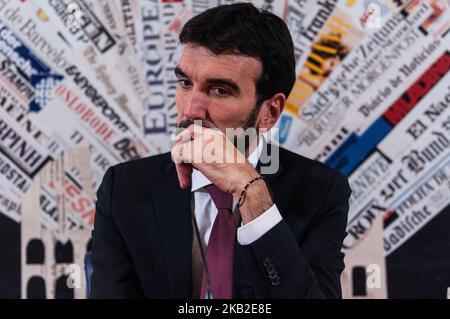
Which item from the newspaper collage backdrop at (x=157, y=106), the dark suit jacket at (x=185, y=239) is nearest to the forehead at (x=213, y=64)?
the dark suit jacket at (x=185, y=239)

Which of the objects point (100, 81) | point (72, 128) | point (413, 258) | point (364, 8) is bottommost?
point (413, 258)

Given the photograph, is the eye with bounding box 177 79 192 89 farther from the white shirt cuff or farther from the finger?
the white shirt cuff

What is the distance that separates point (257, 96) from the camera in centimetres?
149

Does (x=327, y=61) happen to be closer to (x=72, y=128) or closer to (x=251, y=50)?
(x=251, y=50)

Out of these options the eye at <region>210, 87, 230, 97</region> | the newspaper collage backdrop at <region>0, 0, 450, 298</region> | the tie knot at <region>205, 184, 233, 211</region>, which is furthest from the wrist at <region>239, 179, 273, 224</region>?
the newspaper collage backdrop at <region>0, 0, 450, 298</region>

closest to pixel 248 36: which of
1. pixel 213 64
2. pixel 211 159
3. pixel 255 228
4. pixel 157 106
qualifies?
pixel 213 64

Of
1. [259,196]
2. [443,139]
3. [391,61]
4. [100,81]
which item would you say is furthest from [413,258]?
[100,81]

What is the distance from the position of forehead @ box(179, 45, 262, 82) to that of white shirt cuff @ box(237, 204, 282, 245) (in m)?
0.33

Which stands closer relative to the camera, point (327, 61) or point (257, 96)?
point (257, 96)

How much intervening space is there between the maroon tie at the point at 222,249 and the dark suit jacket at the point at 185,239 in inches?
0.7

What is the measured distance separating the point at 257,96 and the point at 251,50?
12 centimetres

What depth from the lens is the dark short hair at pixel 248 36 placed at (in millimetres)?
1405

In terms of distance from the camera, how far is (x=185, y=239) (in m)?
1.42

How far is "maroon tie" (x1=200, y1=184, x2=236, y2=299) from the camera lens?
1.37 metres
